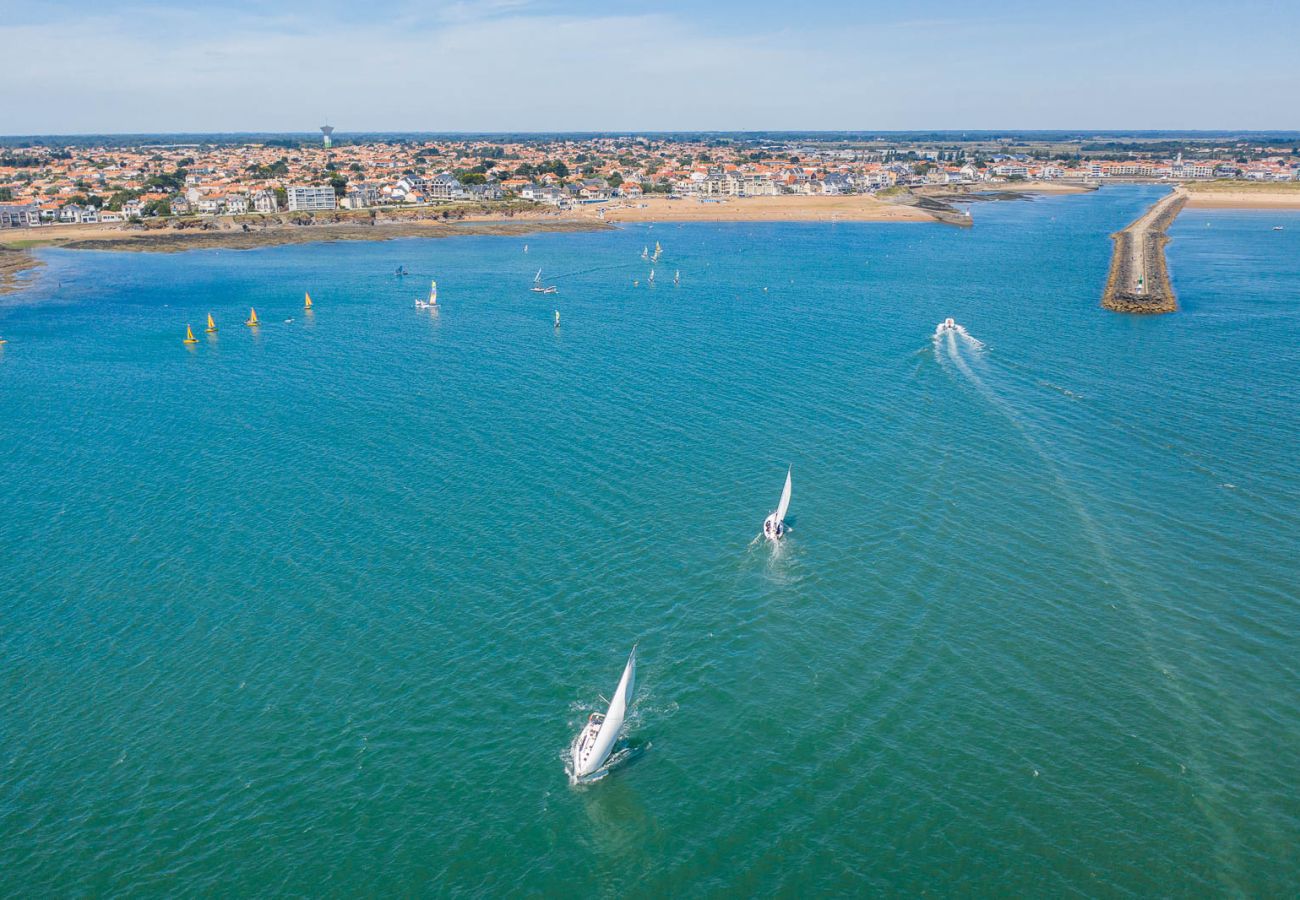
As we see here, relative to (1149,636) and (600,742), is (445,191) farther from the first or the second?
(600,742)

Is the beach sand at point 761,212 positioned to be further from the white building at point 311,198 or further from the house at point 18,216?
the house at point 18,216

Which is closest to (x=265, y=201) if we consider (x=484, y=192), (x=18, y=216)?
(x=18, y=216)

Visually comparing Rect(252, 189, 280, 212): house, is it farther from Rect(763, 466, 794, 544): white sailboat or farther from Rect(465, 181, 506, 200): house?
Rect(763, 466, 794, 544): white sailboat

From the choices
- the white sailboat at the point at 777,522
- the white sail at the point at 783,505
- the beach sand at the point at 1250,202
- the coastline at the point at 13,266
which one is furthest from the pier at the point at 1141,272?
the coastline at the point at 13,266

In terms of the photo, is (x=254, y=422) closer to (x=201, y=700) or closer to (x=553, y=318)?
(x=201, y=700)

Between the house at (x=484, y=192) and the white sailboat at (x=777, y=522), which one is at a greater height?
the house at (x=484, y=192)
